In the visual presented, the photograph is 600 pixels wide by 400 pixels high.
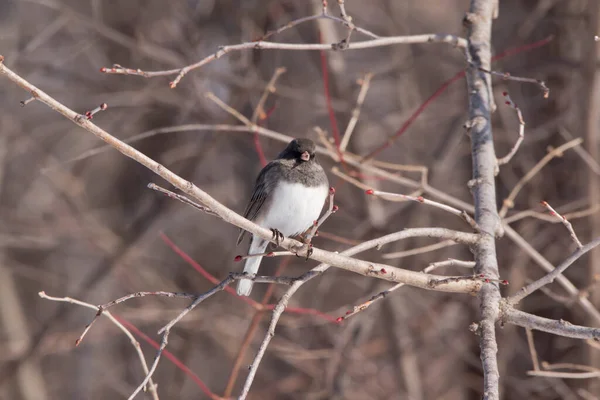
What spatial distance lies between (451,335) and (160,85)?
2.86m

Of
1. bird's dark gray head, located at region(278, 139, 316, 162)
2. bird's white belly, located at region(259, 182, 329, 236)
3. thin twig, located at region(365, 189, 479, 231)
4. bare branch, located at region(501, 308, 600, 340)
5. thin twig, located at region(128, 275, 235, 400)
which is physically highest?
bird's dark gray head, located at region(278, 139, 316, 162)

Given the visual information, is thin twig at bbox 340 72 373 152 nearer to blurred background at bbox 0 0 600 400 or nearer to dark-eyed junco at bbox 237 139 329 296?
dark-eyed junco at bbox 237 139 329 296

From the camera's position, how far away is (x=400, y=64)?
15.5ft

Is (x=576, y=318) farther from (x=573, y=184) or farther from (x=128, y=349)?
(x=128, y=349)

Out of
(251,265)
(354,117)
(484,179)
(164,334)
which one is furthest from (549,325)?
(251,265)

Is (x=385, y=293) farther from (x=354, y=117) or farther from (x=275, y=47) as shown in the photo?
(x=354, y=117)

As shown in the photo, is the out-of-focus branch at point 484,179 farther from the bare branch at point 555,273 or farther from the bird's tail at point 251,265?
the bird's tail at point 251,265

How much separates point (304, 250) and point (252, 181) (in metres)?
3.55

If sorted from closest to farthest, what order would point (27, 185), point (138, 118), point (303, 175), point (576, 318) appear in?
point (303, 175) → point (576, 318) → point (138, 118) → point (27, 185)

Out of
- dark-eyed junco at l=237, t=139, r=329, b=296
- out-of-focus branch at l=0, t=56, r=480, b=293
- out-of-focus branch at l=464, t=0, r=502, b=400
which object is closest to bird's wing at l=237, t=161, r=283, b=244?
dark-eyed junco at l=237, t=139, r=329, b=296

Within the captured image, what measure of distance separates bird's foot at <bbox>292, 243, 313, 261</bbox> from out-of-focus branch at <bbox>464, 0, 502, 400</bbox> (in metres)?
0.53

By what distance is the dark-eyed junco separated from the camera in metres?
2.94

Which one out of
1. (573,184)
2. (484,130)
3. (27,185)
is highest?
(27,185)

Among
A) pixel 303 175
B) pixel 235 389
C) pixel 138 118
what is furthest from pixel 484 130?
pixel 235 389
